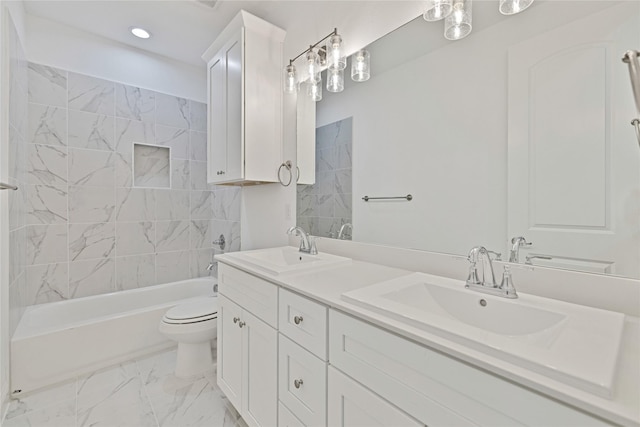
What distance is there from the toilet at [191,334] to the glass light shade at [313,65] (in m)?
1.76

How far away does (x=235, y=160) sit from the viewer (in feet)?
6.40

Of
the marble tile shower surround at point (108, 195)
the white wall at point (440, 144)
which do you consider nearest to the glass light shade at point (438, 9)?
the white wall at point (440, 144)

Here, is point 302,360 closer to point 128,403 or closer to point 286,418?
point 286,418

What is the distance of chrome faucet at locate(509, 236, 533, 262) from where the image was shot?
1.01 metres

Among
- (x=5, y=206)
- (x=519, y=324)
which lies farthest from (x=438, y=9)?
(x=5, y=206)

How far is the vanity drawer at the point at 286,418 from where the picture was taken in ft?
3.51

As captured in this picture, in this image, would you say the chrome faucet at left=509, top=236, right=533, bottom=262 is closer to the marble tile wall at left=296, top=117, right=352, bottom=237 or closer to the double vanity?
the double vanity

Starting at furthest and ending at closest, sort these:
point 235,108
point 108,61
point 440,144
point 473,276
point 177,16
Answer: point 108,61, point 177,16, point 235,108, point 440,144, point 473,276

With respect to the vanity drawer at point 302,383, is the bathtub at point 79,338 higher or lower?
lower

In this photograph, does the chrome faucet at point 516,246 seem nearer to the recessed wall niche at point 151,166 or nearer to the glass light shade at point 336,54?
the glass light shade at point 336,54

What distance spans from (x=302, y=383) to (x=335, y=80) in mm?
1512

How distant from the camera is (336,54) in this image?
155 cm

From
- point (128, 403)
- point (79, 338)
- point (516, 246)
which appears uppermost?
point (516, 246)

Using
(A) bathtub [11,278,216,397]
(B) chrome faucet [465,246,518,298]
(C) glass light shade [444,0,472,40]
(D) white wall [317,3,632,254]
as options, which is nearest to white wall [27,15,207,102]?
(A) bathtub [11,278,216,397]
